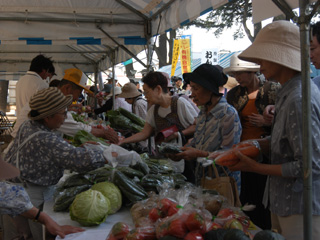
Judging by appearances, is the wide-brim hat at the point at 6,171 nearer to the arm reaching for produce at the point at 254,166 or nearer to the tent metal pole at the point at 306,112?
the arm reaching for produce at the point at 254,166

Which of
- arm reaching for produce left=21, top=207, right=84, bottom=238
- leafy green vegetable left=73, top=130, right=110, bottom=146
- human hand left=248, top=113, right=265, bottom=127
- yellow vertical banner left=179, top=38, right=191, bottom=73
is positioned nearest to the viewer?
arm reaching for produce left=21, top=207, right=84, bottom=238

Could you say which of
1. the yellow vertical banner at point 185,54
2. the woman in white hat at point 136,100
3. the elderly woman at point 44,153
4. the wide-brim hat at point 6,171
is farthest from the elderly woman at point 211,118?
the yellow vertical banner at point 185,54

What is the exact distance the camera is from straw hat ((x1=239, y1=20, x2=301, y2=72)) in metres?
1.79

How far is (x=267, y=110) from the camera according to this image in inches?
116

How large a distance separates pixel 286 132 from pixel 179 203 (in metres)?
0.66

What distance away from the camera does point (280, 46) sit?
181cm

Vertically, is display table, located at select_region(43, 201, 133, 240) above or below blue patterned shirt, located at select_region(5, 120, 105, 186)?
below

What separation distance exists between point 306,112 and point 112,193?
1410 mm

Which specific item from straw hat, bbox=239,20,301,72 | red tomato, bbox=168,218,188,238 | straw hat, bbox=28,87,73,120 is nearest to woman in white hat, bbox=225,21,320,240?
straw hat, bbox=239,20,301,72

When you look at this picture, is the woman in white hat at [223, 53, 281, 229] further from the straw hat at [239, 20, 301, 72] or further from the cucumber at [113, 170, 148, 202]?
the straw hat at [239, 20, 301, 72]

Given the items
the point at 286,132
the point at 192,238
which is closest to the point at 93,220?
the point at 192,238

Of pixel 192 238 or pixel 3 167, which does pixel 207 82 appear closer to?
pixel 192 238

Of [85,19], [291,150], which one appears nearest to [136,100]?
[85,19]

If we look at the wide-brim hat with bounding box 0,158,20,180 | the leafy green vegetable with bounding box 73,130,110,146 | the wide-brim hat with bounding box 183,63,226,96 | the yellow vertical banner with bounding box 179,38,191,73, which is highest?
the yellow vertical banner with bounding box 179,38,191,73
